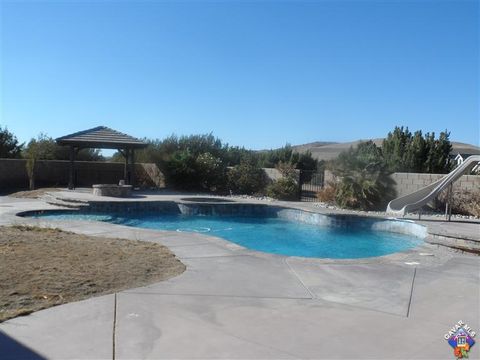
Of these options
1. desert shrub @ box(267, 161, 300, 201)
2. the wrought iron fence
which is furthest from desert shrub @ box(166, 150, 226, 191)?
the wrought iron fence

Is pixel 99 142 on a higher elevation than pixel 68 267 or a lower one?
higher

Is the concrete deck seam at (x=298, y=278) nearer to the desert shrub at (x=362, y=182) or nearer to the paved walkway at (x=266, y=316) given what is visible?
the paved walkway at (x=266, y=316)

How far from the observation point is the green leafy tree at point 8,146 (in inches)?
1112

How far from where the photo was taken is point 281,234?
598 inches

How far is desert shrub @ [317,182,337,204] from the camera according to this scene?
20303 mm

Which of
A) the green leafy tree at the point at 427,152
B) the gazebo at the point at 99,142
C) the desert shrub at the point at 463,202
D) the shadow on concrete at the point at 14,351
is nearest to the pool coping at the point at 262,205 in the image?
the desert shrub at the point at 463,202

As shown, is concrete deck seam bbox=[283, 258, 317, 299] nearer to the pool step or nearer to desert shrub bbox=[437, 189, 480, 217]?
the pool step

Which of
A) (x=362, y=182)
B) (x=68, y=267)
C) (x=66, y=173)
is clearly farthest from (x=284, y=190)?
(x=68, y=267)

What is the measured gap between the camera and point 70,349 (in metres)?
3.99

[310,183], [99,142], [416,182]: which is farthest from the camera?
[310,183]

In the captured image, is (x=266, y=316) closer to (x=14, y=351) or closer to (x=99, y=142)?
(x=14, y=351)

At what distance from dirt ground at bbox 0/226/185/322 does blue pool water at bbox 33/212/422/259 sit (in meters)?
4.94

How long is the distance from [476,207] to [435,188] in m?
1.81

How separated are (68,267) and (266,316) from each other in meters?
3.39
